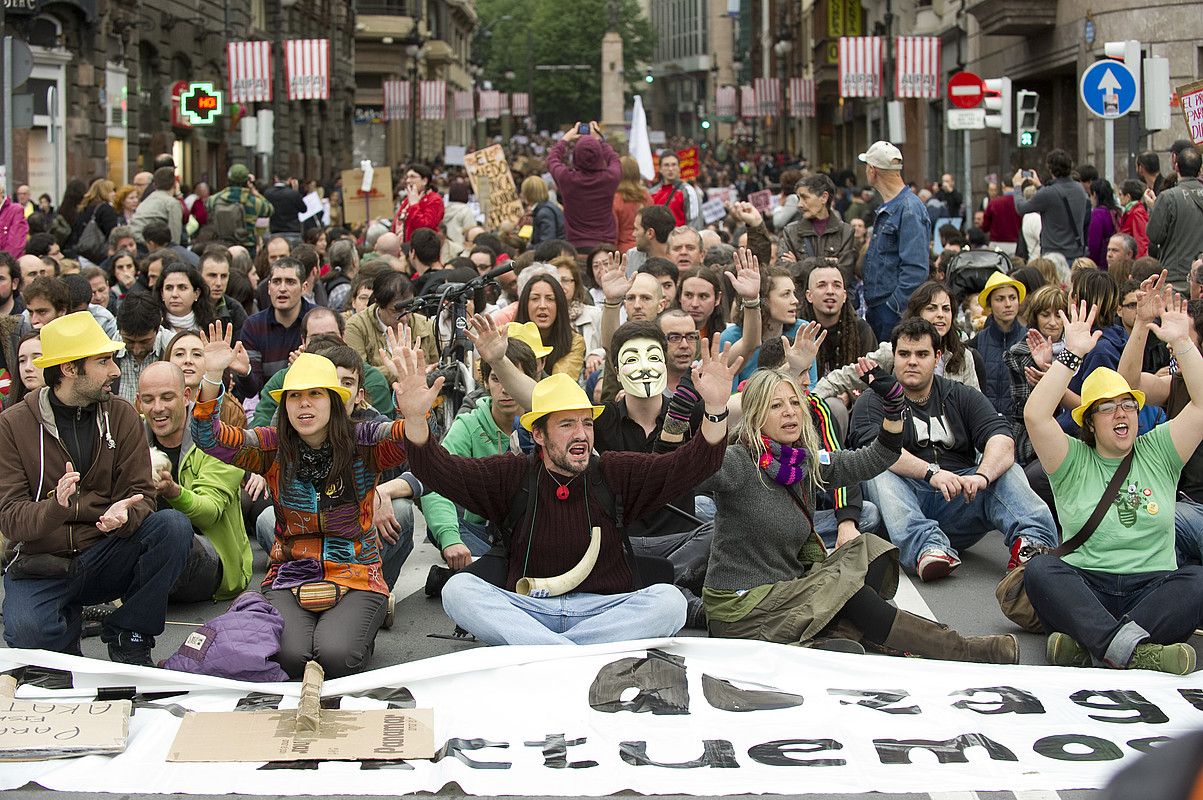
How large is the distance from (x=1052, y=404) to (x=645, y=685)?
6.74ft

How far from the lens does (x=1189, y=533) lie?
7613 millimetres

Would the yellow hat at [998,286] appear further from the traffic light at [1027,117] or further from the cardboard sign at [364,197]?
the cardboard sign at [364,197]

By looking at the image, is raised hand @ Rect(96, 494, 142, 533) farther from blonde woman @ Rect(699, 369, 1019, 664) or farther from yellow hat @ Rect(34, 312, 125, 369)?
blonde woman @ Rect(699, 369, 1019, 664)

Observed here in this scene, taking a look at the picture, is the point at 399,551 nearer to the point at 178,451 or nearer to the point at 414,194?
the point at 178,451

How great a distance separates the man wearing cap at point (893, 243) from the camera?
11.6m

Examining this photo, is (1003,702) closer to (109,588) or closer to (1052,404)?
(1052,404)

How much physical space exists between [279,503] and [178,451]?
5.12 feet

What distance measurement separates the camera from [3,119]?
15578 mm

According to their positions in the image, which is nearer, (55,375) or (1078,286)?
(55,375)

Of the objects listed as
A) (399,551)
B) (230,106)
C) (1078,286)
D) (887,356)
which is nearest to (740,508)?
(399,551)

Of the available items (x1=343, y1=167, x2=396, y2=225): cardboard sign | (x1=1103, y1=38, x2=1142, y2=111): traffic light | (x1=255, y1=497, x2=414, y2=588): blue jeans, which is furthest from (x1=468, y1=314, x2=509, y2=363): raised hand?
(x1=343, y1=167, x2=396, y2=225): cardboard sign

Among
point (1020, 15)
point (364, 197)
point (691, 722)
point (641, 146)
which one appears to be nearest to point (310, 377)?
point (691, 722)

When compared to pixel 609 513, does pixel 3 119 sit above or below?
above

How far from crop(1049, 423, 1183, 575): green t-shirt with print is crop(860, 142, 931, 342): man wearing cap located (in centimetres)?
475
